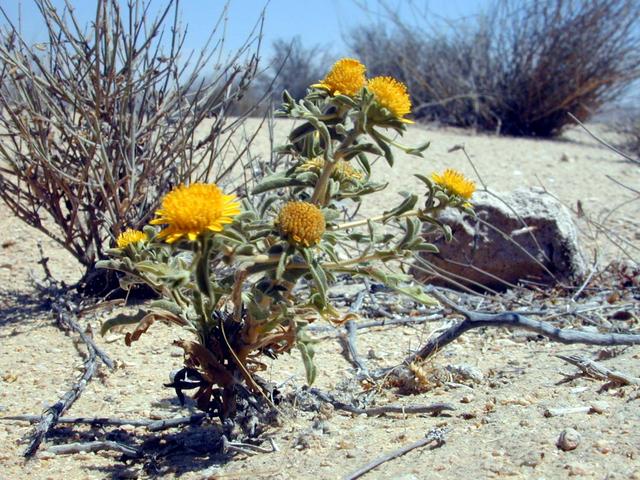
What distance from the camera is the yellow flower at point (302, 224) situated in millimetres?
1855

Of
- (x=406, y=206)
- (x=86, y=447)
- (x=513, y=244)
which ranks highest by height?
(x=406, y=206)

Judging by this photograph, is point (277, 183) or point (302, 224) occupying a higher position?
point (277, 183)

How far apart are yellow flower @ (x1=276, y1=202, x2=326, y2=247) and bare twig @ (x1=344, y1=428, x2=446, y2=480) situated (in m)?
0.62

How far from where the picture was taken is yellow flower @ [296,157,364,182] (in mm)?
2176

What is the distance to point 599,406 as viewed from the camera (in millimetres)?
2268

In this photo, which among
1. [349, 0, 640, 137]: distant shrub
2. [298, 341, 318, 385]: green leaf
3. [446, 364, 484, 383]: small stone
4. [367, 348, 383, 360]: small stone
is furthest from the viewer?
[349, 0, 640, 137]: distant shrub

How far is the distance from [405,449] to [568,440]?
0.43 m

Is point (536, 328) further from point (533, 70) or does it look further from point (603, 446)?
point (533, 70)

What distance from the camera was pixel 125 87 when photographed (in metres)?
3.46

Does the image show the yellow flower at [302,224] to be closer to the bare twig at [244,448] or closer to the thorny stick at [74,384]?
the bare twig at [244,448]

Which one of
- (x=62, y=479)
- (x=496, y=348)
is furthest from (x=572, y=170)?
(x=62, y=479)

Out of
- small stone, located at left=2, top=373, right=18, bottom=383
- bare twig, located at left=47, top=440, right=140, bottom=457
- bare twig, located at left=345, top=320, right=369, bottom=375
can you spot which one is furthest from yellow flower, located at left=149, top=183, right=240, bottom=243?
small stone, located at left=2, top=373, right=18, bottom=383

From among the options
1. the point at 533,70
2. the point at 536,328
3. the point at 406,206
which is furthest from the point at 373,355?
the point at 533,70

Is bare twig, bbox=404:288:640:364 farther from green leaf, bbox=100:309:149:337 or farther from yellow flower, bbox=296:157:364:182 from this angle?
green leaf, bbox=100:309:149:337
